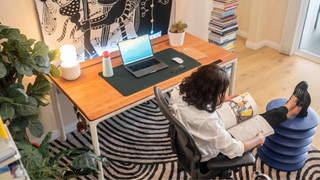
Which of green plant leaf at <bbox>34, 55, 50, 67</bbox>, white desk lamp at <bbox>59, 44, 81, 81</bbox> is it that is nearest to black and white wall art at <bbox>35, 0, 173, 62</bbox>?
white desk lamp at <bbox>59, 44, 81, 81</bbox>

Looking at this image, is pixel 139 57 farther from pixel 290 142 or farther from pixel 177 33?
pixel 290 142

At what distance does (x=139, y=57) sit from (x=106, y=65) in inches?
13.0

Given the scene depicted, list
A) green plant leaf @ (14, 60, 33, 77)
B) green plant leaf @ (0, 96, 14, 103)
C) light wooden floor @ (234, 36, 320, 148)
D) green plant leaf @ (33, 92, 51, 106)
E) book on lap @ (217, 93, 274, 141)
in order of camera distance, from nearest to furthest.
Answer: green plant leaf @ (0, 96, 14, 103) < green plant leaf @ (14, 60, 33, 77) < green plant leaf @ (33, 92, 51, 106) < book on lap @ (217, 93, 274, 141) < light wooden floor @ (234, 36, 320, 148)

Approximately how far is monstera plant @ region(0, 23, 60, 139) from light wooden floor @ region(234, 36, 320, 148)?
2.08 meters

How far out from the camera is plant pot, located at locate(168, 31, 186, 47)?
2.29 m

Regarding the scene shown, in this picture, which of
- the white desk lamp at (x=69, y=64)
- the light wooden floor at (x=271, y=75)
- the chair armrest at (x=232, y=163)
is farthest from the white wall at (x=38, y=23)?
the chair armrest at (x=232, y=163)

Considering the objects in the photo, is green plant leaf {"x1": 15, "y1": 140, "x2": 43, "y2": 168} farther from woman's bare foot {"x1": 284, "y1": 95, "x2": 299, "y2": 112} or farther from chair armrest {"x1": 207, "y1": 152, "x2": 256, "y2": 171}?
woman's bare foot {"x1": 284, "y1": 95, "x2": 299, "y2": 112}

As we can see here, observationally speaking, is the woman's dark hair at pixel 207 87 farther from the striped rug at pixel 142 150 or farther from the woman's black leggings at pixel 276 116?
the striped rug at pixel 142 150

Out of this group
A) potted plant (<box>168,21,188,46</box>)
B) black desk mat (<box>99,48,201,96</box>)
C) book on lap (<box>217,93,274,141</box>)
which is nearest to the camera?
book on lap (<box>217,93,274,141</box>)

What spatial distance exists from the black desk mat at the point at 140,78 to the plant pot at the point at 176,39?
0.71ft

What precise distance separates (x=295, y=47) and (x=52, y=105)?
3198 mm

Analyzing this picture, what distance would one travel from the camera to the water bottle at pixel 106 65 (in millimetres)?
1847

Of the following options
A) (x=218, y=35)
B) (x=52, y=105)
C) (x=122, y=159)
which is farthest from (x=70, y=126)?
(x=218, y=35)

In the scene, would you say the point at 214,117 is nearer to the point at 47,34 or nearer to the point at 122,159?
the point at 122,159
